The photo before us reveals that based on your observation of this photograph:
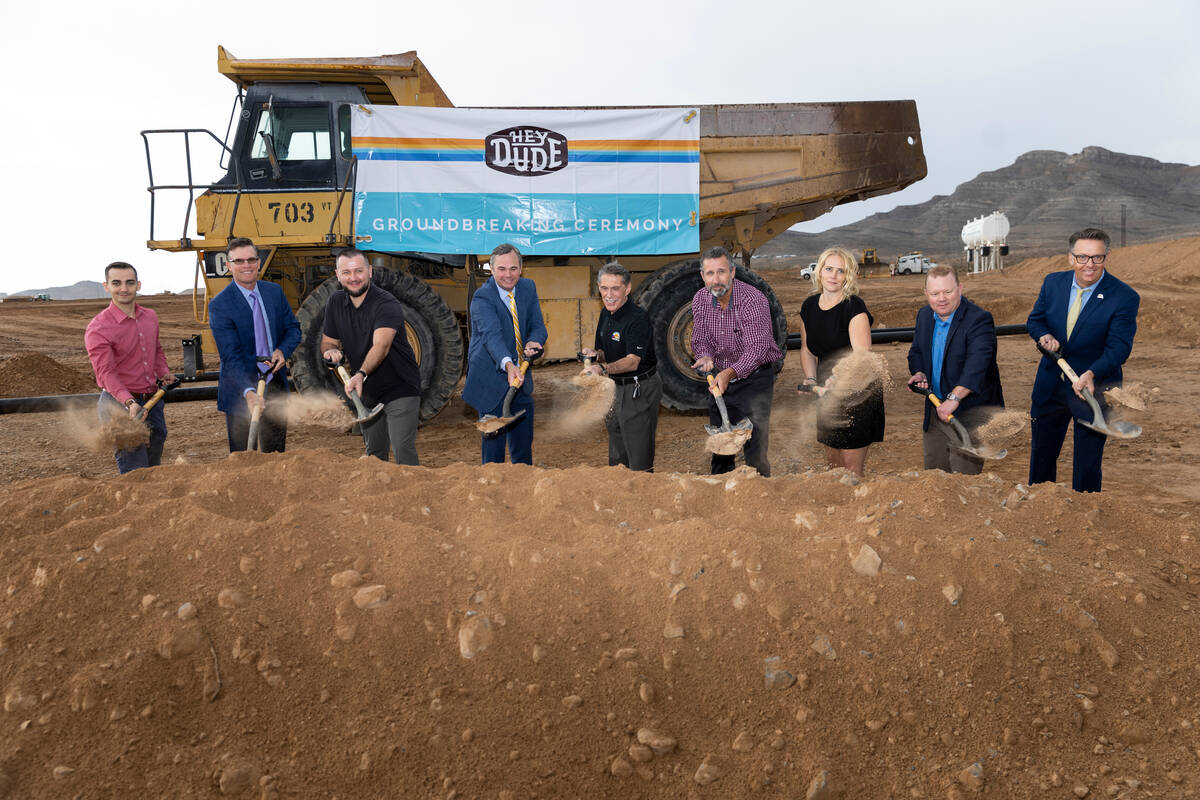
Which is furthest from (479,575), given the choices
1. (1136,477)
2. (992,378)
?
(1136,477)

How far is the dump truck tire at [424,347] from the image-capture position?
737cm

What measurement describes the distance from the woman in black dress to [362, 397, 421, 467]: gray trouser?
2.28 m

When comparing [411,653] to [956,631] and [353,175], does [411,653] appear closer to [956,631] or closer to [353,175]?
[956,631]

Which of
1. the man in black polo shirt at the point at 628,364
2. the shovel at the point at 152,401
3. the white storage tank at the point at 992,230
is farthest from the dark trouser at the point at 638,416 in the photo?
the white storage tank at the point at 992,230

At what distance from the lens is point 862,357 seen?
4.27m

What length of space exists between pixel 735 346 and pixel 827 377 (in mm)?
535

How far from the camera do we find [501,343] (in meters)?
4.68

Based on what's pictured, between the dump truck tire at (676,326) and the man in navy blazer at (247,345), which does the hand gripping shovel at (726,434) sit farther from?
the dump truck tire at (676,326)

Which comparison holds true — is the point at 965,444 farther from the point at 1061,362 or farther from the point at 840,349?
the point at 840,349

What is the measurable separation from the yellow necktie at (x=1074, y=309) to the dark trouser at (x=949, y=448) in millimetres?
691

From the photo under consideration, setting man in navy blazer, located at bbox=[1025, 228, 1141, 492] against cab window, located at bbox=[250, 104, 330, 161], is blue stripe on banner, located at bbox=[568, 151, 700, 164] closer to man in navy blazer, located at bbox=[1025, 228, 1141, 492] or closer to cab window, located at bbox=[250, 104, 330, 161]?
cab window, located at bbox=[250, 104, 330, 161]

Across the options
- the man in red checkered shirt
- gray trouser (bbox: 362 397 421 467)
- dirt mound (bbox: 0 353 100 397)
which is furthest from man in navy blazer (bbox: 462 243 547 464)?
dirt mound (bbox: 0 353 100 397)

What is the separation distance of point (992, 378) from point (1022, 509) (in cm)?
104

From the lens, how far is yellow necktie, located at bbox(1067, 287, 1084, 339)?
4242mm
